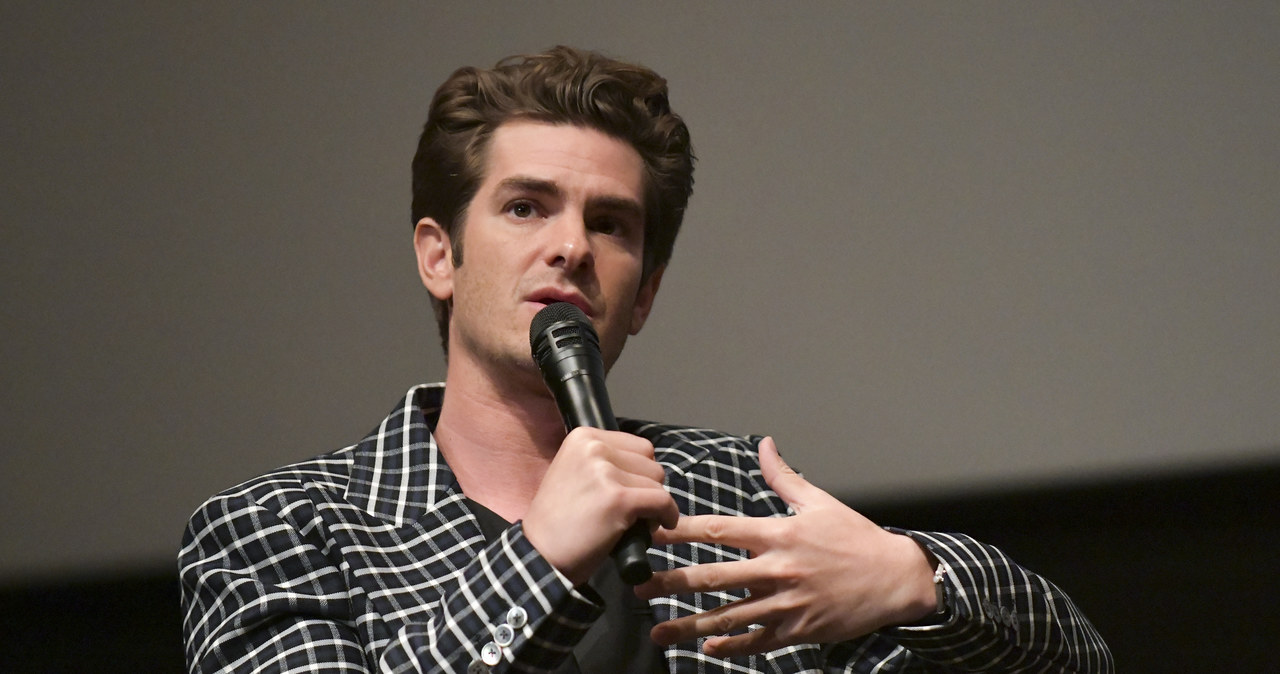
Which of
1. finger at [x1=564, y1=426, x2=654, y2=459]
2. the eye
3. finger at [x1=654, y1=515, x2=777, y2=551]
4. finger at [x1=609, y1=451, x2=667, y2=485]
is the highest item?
the eye

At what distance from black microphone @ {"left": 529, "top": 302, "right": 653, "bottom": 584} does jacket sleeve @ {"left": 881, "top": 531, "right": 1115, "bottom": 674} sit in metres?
0.34

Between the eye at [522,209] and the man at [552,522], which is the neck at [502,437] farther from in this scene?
the eye at [522,209]

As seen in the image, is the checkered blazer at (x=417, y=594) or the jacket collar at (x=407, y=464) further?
the jacket collar at (x=407, y=464)

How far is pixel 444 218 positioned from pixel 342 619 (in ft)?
1.83

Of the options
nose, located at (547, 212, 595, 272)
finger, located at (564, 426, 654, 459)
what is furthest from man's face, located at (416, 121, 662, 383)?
finger, located at (564, 426, 654, 459)

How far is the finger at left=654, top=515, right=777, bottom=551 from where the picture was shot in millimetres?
1065

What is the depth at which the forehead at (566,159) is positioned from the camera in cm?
151

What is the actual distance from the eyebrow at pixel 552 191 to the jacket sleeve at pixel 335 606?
1.46 ft

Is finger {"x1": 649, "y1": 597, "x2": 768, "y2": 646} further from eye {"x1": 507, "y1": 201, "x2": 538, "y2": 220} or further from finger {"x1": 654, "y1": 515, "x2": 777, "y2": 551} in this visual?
eye {"x1": 507, "y1": 201, "x2": 538, "y2": 220}

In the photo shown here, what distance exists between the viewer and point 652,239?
5.40 feet

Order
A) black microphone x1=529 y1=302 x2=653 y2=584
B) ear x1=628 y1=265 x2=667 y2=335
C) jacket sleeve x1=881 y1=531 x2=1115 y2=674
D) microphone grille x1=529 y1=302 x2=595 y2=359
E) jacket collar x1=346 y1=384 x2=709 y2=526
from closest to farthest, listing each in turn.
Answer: black microphone x1=529 y1=302 x2=653 y2=584 < microphone grille x1=529 y1=302 x2=595 y2=359 < jacket sleeve x1=881 y1=531 x2=1115 y2=674 < jacket collar x1=346 y1=384 x2=709 y2=526 < ear x1=628 y1=265 x2=667 y2=335

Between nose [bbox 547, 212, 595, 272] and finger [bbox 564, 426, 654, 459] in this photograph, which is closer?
finger [bbox 564, 426, 654, 459]

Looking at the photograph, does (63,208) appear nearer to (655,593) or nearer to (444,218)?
(444,218)

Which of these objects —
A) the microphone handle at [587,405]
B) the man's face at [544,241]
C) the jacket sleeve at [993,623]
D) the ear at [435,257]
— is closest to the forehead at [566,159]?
the man's face at [544,241]
